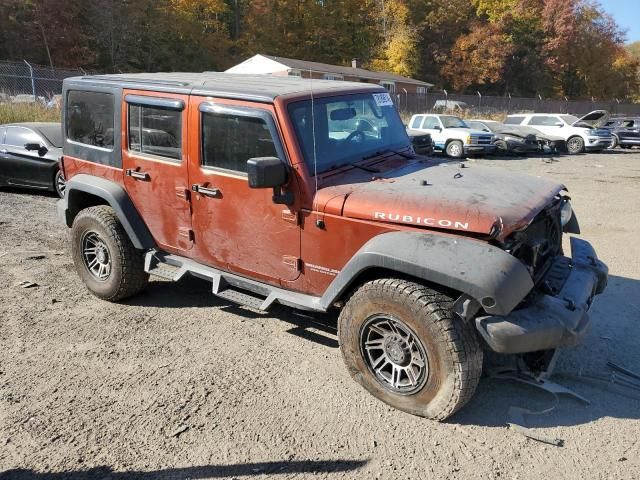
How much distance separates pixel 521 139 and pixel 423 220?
18.7 m

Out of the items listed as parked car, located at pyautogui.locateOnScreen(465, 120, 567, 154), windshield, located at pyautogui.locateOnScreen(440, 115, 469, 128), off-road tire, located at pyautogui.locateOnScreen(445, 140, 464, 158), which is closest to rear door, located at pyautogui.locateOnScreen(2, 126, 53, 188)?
off-road tire, located at pyautogui.locateOnScreen(445, 140, 464, 158)

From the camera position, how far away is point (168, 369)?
384 centimetres

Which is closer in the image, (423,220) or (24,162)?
(423,220)

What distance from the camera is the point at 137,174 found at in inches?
176

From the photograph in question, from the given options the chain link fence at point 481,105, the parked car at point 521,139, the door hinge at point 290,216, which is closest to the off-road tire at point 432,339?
the door hinge at point 290,216

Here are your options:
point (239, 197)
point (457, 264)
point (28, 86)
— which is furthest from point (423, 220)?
point (28, 86)

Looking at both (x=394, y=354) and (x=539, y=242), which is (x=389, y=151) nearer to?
(x=539, y=242)

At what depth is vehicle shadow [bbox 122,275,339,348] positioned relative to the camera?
14.4ft

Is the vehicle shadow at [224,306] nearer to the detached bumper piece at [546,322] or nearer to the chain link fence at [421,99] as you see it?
the detached bumper piece at [546,322]

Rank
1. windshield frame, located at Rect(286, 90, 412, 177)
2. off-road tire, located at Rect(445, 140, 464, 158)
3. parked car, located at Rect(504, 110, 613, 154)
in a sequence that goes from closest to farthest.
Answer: windshield frame, located at Rect(286, 90, 412, 177), off-road tire, located at Rect(445, 140, 464, 158), parked car, located at Rect(504, 110, 613, 154)

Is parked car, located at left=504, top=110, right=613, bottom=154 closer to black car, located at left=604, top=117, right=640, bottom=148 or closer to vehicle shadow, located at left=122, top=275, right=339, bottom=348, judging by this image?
black car, located at left=604, top=117, right=640, bottom=148

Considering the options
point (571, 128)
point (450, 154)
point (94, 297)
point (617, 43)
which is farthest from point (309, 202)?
point (617, 43)

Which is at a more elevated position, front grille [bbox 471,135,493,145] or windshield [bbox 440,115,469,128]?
windshield [bbox 440,115,469,128]

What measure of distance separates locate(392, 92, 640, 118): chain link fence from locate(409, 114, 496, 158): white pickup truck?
354 inches
